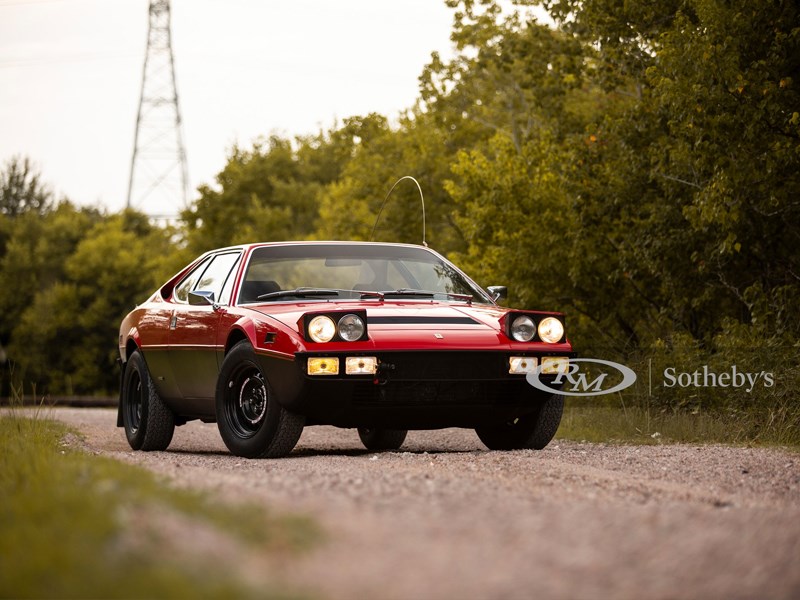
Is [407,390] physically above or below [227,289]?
below

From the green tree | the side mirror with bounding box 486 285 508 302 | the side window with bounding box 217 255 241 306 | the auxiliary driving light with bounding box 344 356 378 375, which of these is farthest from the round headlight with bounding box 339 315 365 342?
the green tree

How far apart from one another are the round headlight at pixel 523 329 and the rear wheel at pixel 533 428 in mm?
536

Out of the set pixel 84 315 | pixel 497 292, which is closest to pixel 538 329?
pixel 497 292

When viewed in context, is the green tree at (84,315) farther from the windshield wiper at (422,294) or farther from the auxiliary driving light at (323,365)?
the auxiliary driving light at (323,365)

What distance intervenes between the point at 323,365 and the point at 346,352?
167mm

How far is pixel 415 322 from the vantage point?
328 inches

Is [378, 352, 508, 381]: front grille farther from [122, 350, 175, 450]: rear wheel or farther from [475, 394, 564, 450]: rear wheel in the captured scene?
[122, 350, 175, 450]: rear wheel

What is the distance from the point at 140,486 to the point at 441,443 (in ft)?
21.8

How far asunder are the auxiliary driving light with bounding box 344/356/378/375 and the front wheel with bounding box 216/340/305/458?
0.55 metres

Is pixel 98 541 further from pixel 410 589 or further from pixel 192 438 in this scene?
pixel 192 438

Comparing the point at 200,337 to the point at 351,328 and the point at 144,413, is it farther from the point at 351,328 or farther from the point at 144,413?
the point at 351,328

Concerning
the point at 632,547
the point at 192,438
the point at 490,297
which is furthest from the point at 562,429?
the point at 632,547

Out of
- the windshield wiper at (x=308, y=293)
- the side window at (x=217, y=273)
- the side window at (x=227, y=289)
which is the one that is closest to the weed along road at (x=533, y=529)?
the windshield wiper at (x=308, y=293)

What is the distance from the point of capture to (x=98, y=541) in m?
3.71
